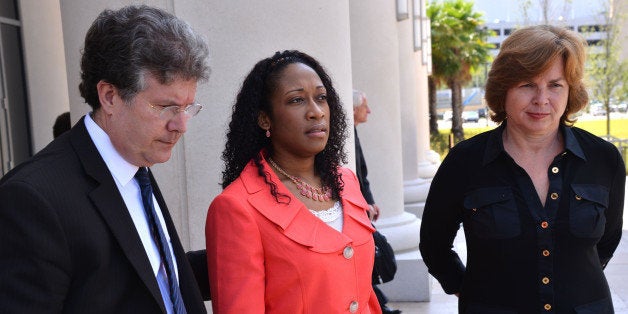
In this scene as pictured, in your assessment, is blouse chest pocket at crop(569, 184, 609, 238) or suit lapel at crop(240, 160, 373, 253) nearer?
suit lapel at crop(240, 160, 373, 253)

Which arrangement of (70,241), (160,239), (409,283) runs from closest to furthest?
(70,241), (160,239), (409,283)

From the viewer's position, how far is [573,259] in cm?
279

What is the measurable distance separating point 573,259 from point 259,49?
1892 millimetres

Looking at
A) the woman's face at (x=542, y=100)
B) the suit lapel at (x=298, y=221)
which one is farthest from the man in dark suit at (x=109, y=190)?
the woman's face at (x=542, y=100)

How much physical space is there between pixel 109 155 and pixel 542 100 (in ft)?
5.88

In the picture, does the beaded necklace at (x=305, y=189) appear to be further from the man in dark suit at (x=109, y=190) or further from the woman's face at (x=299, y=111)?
the man in dark suit at (x=109, y=190)

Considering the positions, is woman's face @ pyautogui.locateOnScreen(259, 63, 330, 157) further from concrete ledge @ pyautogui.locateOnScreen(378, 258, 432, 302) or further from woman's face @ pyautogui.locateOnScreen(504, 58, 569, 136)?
concrete ledge @ pyautogui.locateOnScreen(378, 258, 432, 302)

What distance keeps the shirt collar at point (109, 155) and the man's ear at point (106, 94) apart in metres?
0.07

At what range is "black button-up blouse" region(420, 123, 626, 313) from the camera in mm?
2779

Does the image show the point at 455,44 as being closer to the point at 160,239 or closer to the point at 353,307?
the point at 353,307

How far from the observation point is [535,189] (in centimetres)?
285

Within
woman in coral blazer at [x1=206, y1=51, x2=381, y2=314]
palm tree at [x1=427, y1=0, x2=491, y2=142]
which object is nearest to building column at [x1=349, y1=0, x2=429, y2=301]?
woman in coral blazer at [x1=206, y1=51, x2=381, y2=314]

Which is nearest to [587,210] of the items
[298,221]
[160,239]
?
[298,221]

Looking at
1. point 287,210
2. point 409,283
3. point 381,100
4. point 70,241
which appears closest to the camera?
point 70,241
